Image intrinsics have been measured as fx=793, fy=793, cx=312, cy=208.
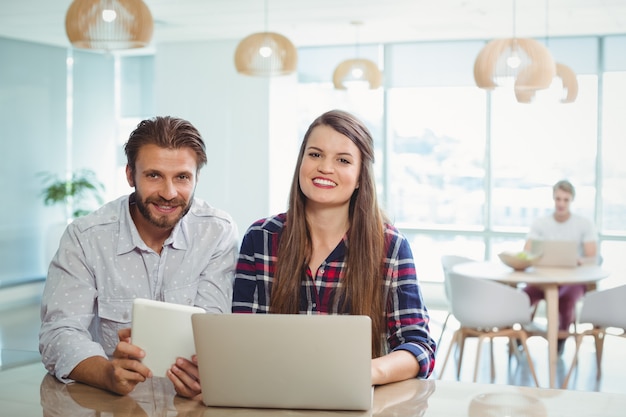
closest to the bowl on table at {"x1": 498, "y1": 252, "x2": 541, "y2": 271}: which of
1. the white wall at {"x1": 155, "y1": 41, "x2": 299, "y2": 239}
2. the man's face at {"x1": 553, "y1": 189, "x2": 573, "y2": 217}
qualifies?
the man's face at {"x1": 553, "y1": 189, "x2": 573, "y2": 217}

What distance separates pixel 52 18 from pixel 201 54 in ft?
6.37

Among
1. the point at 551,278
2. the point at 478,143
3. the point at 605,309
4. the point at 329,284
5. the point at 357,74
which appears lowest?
the point at 605,309

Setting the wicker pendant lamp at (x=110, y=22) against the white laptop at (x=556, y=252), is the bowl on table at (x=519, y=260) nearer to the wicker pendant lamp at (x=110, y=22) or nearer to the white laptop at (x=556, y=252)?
the white laptop at (x=556, y=252)

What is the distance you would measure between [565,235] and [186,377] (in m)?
5.51

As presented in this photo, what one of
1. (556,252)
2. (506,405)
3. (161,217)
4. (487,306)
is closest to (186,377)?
(161,217)

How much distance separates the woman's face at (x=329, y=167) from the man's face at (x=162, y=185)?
0.36m

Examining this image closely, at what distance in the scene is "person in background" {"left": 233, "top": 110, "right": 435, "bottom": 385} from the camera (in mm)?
2379

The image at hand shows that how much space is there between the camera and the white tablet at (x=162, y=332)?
1924mm

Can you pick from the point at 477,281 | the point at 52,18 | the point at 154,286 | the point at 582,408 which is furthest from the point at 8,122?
the point at 582,408

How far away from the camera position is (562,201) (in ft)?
22.2

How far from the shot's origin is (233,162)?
30.4 ft

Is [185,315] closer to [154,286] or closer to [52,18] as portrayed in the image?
[154,286]

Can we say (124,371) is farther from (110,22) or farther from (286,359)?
(110,22)

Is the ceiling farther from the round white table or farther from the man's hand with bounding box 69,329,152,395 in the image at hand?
the man's hand with bounding box 69,329,152,395
